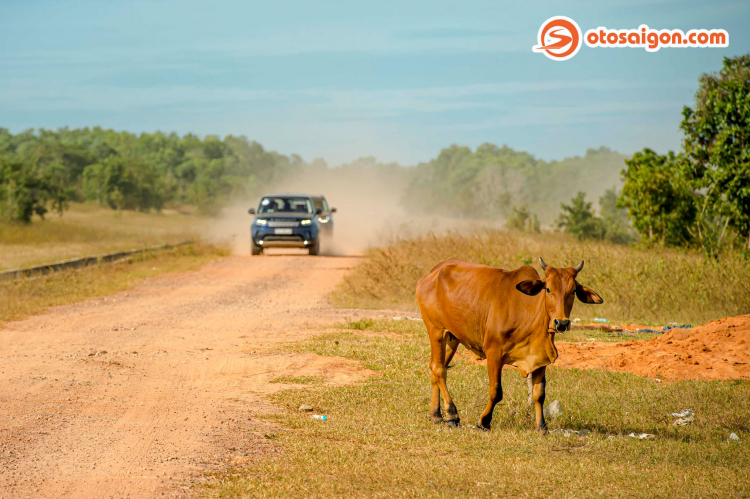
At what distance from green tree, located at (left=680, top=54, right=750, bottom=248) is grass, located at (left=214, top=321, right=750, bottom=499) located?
481 inches

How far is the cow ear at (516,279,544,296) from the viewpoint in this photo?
586 centimetres

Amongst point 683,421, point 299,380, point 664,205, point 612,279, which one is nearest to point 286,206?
point 664,205

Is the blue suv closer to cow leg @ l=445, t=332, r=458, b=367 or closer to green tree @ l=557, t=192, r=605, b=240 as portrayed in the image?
green tree @ l=557, t=192, r=605, b=240

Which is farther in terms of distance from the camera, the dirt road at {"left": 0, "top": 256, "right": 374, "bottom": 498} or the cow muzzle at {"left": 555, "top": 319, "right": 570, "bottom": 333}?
the cow muzzle at {"left": 555, "top": 319, "right": 570, "bottom": 333}

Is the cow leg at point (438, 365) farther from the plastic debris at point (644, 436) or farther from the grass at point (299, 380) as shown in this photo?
the grass at point (299, 380)

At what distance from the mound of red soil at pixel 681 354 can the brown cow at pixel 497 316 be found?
307 cm

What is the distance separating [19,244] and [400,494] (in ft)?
95.7

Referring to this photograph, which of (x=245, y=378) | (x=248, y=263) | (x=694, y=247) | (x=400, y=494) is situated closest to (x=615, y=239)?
(x=694, y=247)

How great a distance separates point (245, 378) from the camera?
28.1ft

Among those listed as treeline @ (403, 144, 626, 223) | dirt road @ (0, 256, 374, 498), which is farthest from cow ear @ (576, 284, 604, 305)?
treeline @ (403, 144, 626, 223)

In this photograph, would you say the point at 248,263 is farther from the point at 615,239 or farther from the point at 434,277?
the point at 615,239

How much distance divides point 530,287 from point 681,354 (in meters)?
4.27

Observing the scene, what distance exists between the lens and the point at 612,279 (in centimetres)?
1461

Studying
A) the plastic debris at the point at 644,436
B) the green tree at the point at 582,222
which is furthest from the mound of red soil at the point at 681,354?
the green tree at the point at 582,222
